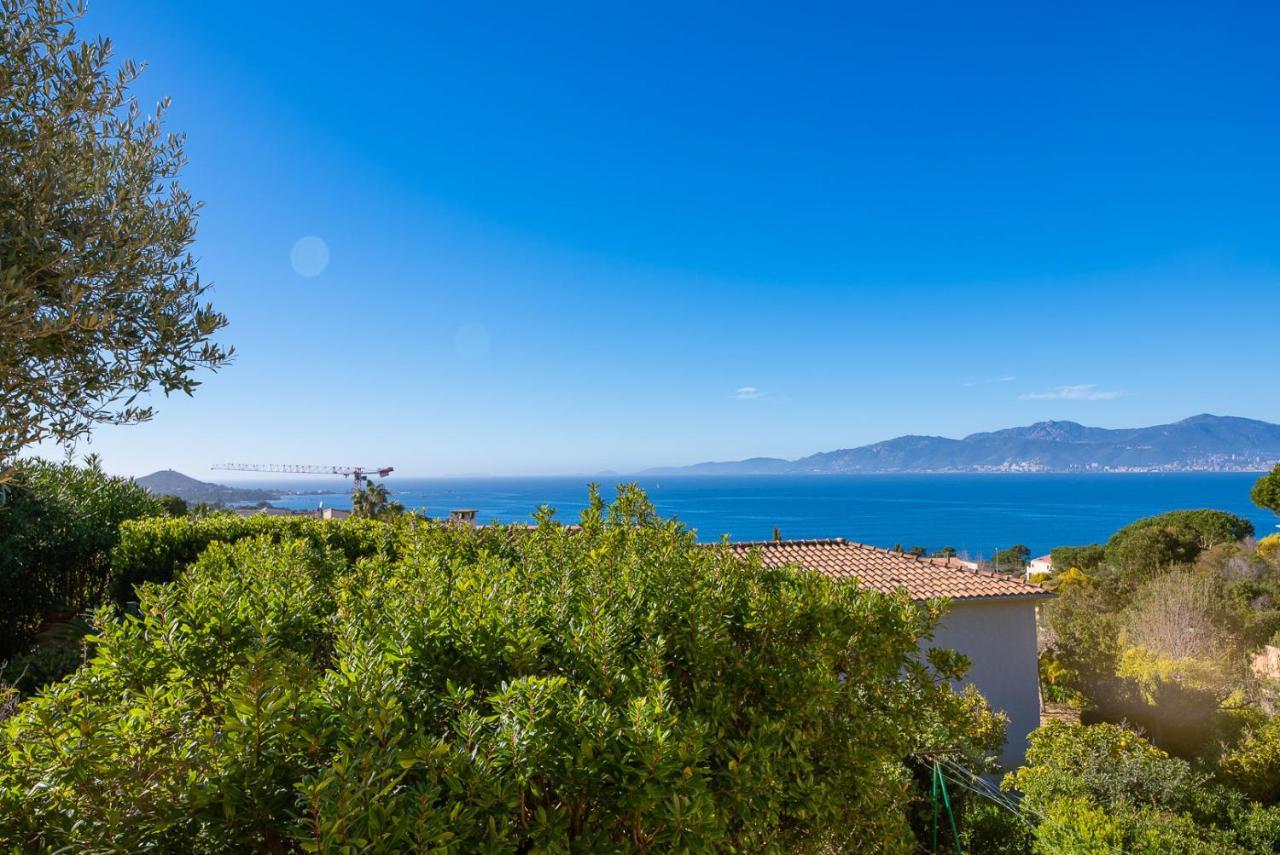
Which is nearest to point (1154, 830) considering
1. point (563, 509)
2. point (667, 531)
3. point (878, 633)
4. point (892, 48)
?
point (878, 633)

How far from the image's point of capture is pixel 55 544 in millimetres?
10492

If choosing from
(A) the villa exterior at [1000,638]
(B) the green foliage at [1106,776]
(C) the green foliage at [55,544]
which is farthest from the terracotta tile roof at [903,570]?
(C) the green foliage at [55,544]

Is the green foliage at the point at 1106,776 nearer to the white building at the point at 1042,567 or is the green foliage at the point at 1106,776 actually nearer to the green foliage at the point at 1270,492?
the green foliage at the point at 1270,492

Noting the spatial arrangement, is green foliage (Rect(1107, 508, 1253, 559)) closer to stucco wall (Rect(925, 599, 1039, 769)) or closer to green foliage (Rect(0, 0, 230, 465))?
stucco wall (Rect(925, 599, 1039, 769))

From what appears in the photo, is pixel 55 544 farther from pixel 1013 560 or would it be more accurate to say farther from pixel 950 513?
pixel 950 513

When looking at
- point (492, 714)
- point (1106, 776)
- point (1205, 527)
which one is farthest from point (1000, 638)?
point (1205, 527)

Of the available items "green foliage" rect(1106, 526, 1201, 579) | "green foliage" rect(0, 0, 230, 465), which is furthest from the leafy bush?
"green foliage" rect(0, 0, 230, 465)

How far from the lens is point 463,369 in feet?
143

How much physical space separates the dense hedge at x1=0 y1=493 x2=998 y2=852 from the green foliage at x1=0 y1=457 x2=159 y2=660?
8.44m

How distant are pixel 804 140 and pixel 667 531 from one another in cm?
2235

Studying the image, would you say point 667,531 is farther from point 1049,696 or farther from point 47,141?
point 1049,696

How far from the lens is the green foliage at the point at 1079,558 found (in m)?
39.2

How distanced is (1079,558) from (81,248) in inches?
2016

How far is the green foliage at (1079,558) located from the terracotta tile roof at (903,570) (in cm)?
2730
